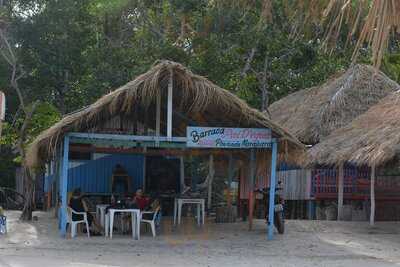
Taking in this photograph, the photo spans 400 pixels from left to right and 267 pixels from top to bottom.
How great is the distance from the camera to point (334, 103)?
2125cm

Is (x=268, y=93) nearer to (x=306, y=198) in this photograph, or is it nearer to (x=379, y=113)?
(x=306, y=198)

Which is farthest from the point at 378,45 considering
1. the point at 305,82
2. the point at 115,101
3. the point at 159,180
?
the point at 305,82

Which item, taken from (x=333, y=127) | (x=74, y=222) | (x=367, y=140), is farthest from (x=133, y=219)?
(x=333, y=127)

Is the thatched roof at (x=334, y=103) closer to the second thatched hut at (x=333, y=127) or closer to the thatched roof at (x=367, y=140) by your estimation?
the second thatched hut at (x=333, y=127)

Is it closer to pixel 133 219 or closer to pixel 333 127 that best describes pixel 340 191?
pixel 333 127

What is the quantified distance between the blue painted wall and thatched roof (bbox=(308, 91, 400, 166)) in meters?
5.44

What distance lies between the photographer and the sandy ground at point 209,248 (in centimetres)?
1085

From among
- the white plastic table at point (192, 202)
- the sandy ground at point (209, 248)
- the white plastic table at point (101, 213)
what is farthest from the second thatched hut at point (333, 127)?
the white plastic table at point (101, 213)

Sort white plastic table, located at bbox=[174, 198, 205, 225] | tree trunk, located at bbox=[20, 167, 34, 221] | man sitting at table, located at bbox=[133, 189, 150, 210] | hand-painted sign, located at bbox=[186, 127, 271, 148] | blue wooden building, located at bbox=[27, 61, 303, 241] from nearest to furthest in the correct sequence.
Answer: blue wooden building, located at bbox=[27, 61, 303, 241], hand-painted sign, located at bbox=[186, 127, 271, 148], man sitting at table, located at bbox=[133, 189, 150, 210], white plastic table, located at bbox=[174, 198, 205, 225], tree trunk, located at bbox=[20, 167, 34, 221]

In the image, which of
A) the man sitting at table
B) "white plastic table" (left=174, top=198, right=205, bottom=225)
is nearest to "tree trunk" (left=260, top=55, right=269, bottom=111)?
"white plastic table" (left=174, top=198, right=205, bottom=225)

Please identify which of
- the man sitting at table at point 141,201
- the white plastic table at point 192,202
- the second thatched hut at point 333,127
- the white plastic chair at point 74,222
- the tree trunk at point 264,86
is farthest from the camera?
the tree trunk at point 264,86

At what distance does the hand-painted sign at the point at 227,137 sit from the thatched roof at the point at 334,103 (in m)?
6.39

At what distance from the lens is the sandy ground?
10852 mm

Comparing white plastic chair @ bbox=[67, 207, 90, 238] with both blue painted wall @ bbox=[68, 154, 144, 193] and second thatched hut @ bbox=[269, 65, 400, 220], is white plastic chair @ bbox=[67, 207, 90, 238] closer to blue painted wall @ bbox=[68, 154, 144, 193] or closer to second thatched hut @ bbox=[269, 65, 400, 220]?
blue painted wall @ bbox=[68, 154, 144, 193]
